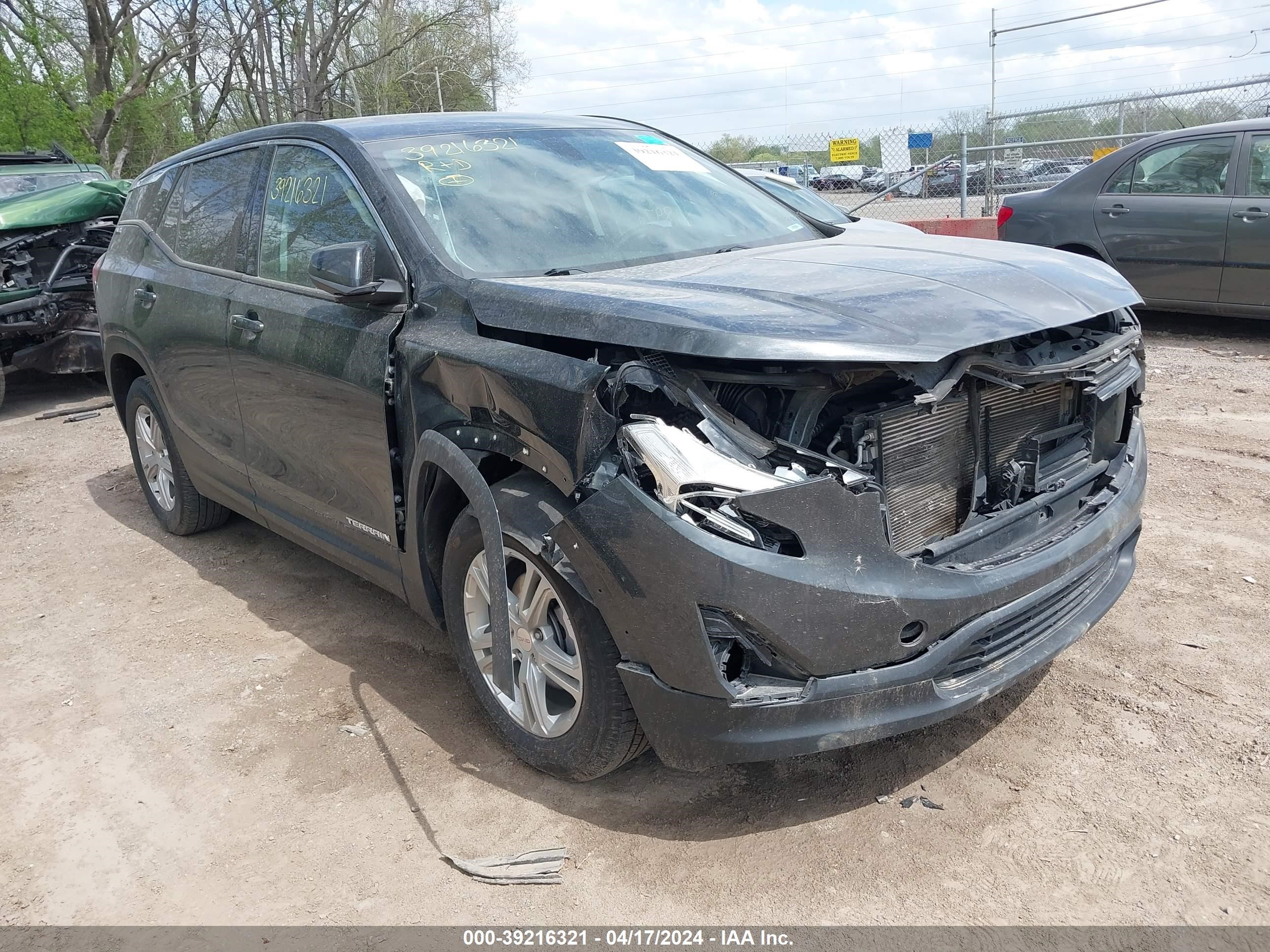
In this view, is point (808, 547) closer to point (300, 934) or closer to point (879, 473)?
point (879, 473)

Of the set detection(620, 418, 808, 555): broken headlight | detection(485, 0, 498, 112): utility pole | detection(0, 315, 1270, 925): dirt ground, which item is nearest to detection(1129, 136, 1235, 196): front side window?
detection(0, 315, 1270, 925): dirt ground

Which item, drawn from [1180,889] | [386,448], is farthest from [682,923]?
[386,448]

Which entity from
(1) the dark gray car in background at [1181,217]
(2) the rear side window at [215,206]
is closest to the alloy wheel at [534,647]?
(2) the rear side window at [215,206]

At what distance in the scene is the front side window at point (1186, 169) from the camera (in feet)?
26.6

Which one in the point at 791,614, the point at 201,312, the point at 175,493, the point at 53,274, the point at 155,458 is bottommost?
the point at 175,493

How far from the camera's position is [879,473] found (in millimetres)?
2592

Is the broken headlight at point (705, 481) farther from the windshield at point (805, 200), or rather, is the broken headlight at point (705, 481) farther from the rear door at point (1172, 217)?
the rear door at point (1172, 217)

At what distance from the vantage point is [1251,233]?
771cm

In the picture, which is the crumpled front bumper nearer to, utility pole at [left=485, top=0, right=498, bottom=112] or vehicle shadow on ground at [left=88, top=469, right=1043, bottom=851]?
vehicle shadow on ground at [left=88, top=469, right=1043, bottom=851]

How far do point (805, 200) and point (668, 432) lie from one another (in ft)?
20.9

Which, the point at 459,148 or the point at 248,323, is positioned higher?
the point at 459,148

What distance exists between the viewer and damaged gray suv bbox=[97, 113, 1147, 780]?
245 cm

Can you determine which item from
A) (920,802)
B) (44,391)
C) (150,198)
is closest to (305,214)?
(150,198)

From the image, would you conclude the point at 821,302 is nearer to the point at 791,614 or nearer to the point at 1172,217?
the point at 791,614
